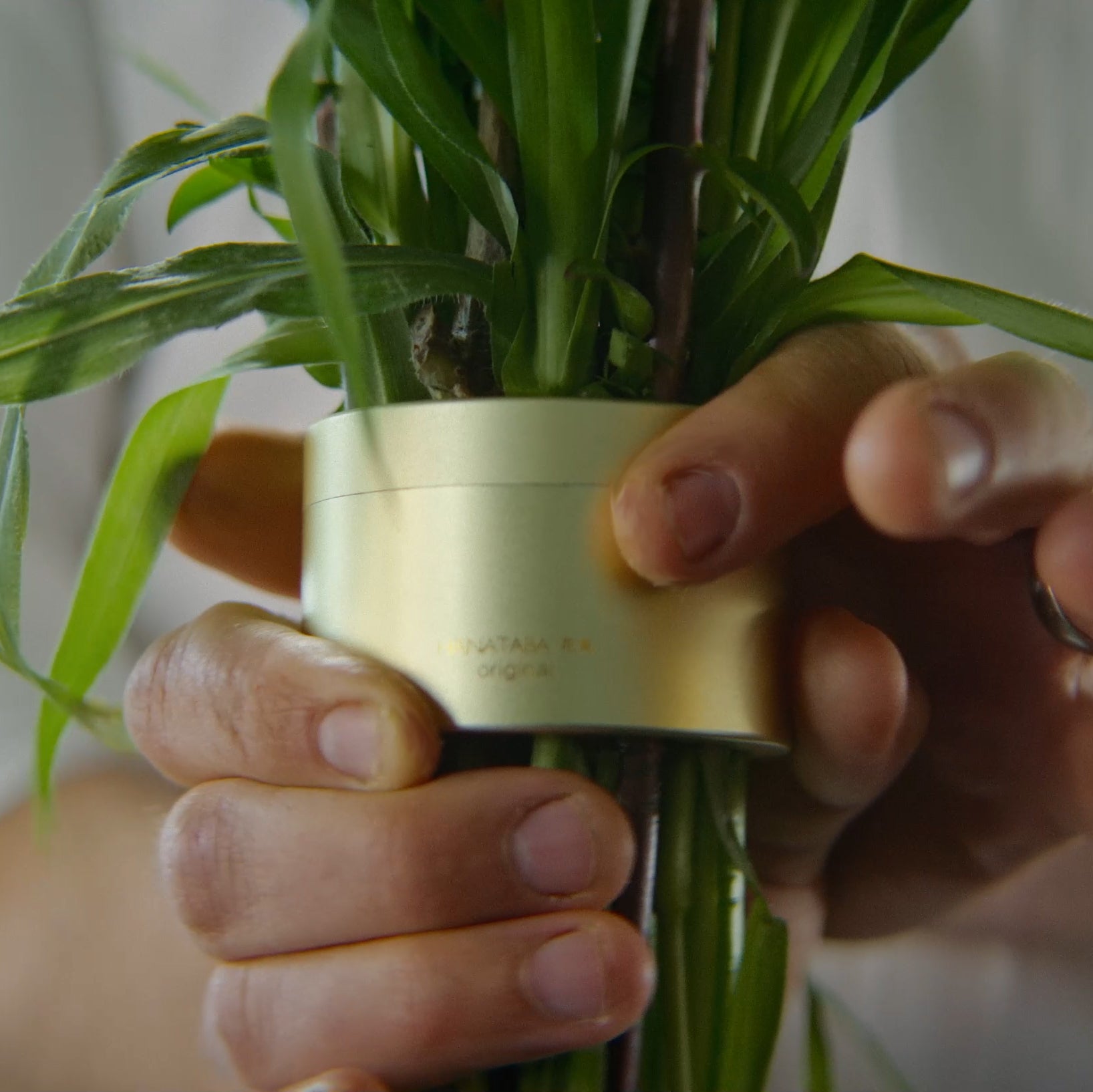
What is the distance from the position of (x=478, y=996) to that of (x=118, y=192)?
0.24 m

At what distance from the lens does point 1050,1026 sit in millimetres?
659

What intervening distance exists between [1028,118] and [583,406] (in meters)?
0.54

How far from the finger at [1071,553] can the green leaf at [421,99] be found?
0.17m

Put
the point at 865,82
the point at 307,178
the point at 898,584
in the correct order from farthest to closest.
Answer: the point at 898,584 < the point at 865,82 < the point at 307,178

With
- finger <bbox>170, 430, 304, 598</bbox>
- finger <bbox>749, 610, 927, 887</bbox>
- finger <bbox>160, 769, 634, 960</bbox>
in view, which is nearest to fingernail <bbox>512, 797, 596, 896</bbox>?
finger <bbox>160, 769, 634, 960</bbox>

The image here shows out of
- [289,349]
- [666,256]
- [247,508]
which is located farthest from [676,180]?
[247,508]

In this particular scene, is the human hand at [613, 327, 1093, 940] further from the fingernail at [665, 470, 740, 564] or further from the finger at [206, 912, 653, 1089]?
the finger at [206, 912, 653, 1089]

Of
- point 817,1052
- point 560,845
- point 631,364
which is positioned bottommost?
point 817,1052

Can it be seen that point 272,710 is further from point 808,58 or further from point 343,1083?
point 808,58

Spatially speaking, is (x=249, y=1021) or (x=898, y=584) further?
(x=898, y=584)

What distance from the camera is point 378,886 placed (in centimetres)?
28

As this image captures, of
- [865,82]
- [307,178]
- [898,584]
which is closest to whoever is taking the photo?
[307,178]

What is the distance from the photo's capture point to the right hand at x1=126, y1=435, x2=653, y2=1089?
0.87 ft

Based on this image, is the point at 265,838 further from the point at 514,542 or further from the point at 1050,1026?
the point at 1050,1026
